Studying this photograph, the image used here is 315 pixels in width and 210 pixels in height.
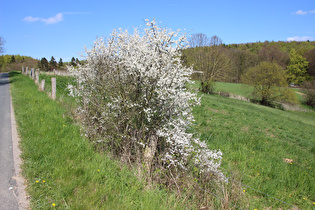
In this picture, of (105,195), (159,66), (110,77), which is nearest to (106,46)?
(110,77)

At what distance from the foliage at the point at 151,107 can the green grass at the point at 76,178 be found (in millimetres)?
561

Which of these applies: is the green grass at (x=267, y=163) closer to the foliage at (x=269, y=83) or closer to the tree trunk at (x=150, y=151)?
the tree trunk at (x=150, y=151)

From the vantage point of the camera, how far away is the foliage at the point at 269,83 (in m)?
32.3

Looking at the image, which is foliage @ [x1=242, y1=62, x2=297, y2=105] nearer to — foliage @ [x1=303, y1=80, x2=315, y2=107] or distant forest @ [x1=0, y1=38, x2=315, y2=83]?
distant forest @ [x1=0, y1=38, x2=315, y2=83]

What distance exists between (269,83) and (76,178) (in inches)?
1387

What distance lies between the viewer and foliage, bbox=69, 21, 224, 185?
443 centimetres

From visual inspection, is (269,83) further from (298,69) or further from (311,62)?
(311,62)

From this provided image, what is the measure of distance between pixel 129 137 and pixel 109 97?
1253 mm

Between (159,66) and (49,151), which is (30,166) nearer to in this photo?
(49,151)

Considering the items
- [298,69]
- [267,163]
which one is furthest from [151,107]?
[298,69]

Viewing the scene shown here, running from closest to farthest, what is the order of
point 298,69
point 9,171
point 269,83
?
point 9,171, point 269,83, point 298,69

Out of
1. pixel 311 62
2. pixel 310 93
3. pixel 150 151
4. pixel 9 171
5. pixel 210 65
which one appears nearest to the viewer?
pixel 9 171

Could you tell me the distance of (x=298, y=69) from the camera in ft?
206

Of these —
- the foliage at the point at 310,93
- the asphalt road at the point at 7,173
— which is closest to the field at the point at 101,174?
the asphalt road at the point at 7,173
